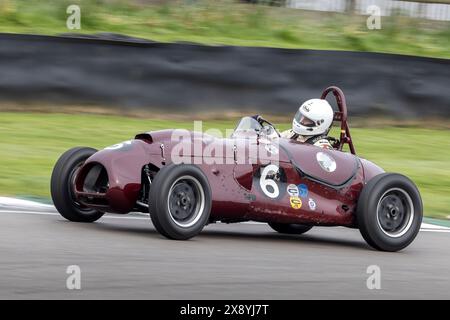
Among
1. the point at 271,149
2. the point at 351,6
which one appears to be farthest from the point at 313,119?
the point at 351,6

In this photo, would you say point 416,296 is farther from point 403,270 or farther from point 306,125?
point 306,125

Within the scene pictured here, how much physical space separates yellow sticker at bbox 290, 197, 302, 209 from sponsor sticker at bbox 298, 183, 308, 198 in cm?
6

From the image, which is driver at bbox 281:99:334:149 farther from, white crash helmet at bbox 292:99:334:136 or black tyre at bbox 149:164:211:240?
black tyre at bbox 149:164:211:240

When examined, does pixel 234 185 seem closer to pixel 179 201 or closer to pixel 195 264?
pixel 179 201

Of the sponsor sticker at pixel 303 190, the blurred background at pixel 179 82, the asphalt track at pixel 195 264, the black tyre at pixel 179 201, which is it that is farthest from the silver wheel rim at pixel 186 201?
the blurred background at pixel 179 82

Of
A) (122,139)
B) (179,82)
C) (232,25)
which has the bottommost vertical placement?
(122,139)

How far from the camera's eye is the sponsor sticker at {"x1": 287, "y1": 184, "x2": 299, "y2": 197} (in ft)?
26.6

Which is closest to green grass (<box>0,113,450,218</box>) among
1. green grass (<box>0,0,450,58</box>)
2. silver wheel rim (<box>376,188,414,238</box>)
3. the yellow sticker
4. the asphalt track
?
green grass (<box>0,0,450,58</box>)

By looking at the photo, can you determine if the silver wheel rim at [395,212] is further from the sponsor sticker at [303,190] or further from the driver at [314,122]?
the driver at [314,122]

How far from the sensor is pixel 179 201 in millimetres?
7543

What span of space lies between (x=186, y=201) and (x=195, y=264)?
3.07 feet
